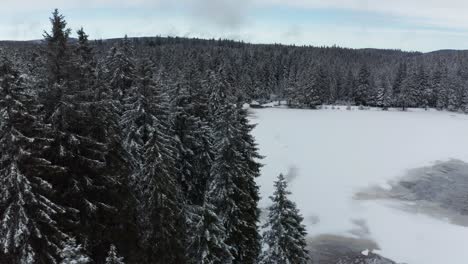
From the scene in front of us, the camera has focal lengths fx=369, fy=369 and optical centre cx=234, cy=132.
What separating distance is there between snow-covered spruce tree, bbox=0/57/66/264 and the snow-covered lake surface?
23.0 metres

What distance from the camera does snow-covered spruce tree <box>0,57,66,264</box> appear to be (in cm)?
1041

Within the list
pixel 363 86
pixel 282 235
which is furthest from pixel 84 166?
pixel 363 86

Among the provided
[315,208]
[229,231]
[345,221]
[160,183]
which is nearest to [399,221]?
[345,221]

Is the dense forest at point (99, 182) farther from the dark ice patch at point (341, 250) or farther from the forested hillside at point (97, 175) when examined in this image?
the dark ice patch at point (341, 250)

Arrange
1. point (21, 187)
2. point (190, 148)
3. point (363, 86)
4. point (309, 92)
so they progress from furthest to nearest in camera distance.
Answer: point (363, 86) < point (309, 92) < point (190, 148) < point (21, 187)

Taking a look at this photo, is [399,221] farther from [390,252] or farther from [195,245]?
[195,245]

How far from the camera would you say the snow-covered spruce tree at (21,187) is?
10414 mm

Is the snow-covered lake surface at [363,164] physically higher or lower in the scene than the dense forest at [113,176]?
lower

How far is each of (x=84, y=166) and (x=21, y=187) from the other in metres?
3.31

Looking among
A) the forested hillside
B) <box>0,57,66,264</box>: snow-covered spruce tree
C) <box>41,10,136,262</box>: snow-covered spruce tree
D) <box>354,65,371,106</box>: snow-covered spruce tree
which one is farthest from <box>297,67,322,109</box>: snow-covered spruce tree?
<box>0,57,66,264</box>: snow-covered spruce tree

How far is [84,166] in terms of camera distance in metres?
13.8

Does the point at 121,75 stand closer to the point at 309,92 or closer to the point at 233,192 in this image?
the point at 233,192

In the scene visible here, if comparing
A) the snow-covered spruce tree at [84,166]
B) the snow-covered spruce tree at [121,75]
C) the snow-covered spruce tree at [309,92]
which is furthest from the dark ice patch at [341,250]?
the snow-covered spruce tree at [309,92]

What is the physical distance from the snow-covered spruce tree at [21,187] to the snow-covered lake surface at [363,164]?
23.0m
